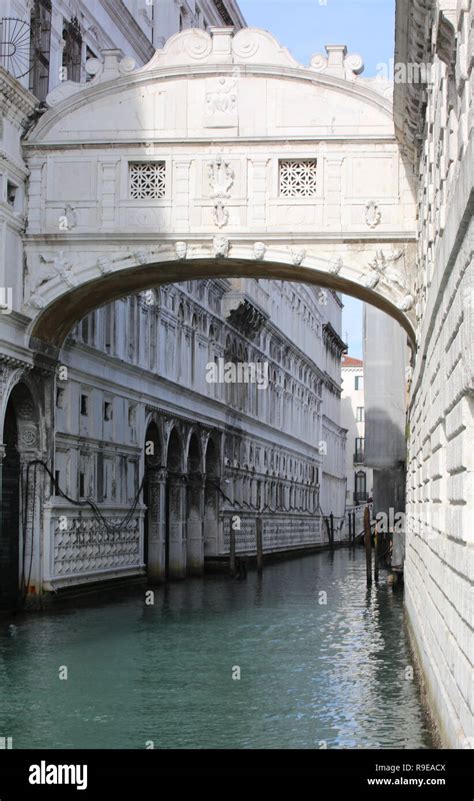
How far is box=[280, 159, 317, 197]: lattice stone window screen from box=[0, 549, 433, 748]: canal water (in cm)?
564

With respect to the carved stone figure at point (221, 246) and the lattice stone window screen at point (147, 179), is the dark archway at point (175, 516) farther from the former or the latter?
the carved stone figure at point (221, 246)

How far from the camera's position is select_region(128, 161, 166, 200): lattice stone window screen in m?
17.1

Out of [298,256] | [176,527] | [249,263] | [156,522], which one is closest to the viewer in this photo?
[298,256]

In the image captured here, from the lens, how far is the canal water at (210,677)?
9492mm

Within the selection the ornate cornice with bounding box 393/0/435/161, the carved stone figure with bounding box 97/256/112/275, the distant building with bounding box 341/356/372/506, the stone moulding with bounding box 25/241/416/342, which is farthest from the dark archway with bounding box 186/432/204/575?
the distant building with bounding box 341/356/372/506

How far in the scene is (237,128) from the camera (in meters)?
16.9

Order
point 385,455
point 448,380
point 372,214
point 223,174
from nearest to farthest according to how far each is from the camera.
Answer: point 448,380, point 372,214, point 223,174, point 385,455

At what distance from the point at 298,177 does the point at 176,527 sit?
11350mm

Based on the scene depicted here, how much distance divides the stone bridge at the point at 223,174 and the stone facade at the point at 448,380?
349cm

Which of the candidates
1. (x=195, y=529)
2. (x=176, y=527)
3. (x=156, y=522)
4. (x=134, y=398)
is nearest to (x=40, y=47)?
(x=134, y=398)

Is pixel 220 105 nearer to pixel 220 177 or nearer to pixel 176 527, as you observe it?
pixel 220 177

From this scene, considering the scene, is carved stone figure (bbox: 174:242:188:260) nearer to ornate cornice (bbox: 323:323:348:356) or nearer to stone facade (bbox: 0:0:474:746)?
stone facade (bbox: 0:0:474:746)

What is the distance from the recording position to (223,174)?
16.8 meters
